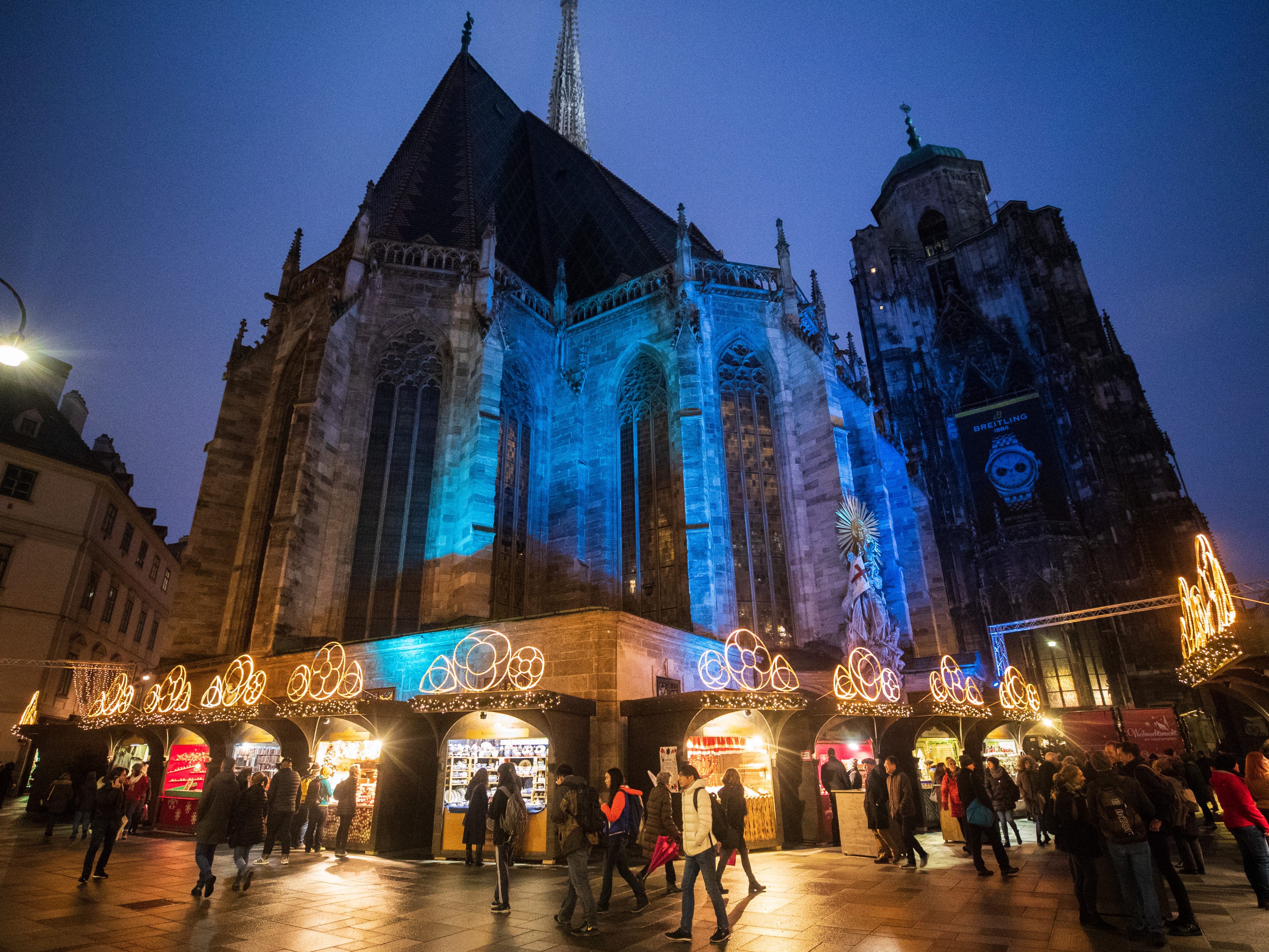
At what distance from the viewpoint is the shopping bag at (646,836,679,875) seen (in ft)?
24.1

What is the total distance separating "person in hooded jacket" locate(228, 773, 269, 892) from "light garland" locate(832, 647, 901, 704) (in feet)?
30.7

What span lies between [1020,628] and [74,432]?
39081mm

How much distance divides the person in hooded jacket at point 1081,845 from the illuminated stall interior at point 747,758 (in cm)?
559

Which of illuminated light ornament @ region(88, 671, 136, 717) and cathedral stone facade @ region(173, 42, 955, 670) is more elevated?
cathedral stone facade @ region(173, 42, 955, 670)

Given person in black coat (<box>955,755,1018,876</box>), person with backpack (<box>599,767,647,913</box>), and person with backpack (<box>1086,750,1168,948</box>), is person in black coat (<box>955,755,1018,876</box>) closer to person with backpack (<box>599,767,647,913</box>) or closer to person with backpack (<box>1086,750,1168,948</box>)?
person with backpack (<box>1086,750,1168,948</box>)

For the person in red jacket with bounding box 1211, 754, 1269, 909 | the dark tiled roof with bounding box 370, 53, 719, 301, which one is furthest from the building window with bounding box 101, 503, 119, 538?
the person in red jacket with bounding box 1211, 754, 1269, 909

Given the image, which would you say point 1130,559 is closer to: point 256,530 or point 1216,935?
point 1216,935

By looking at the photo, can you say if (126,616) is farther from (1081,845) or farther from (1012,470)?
(1012,470)

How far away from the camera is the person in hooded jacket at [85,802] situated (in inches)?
470

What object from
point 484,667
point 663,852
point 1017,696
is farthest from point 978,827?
point 1017,696

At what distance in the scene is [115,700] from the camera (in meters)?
17.3

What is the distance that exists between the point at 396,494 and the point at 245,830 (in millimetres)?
11702

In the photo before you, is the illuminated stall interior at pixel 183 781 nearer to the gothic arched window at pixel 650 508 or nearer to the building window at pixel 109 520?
the gothic arched window at pixel 650 508

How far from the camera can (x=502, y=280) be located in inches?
835
